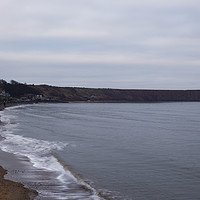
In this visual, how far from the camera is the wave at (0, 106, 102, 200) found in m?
11.3

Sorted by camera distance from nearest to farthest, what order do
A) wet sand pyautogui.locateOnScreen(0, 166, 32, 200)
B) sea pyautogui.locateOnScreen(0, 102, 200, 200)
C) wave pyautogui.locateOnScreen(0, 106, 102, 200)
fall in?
1. wet sand pyautogui.locateOnScreen(0, 166, 32, 200)
2. wave pyautogui.locateOnScreen(0, 106, 102, 200)
3. sea pyautogui.locateOnScreen(0, 102, 200, 200)

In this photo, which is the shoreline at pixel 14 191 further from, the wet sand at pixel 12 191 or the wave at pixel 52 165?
the wave at pixel 52 165

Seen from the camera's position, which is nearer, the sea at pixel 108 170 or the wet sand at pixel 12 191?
the wet sand at pixel 12 191

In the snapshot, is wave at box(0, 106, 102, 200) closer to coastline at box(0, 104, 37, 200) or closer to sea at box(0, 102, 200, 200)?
sea at box(0, 102, 200, 200)

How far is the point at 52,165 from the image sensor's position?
1628cm

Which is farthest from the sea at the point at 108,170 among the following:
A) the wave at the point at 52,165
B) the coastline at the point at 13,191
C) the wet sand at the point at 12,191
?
the wet sand at the point at 12,191

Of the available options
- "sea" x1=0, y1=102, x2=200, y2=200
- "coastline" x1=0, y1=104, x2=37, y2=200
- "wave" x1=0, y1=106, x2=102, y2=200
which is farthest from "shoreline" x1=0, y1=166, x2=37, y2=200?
"wave" x1=0, y1=106, x2=102, y2=200

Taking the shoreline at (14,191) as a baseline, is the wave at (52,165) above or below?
below

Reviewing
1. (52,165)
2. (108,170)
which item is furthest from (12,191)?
(108,170)

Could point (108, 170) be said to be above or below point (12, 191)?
below

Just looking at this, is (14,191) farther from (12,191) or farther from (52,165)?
(52,165)

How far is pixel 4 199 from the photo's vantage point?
10.0 m

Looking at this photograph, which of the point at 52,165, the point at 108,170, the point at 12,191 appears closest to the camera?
the point at 12,191

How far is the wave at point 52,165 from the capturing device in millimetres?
11266
